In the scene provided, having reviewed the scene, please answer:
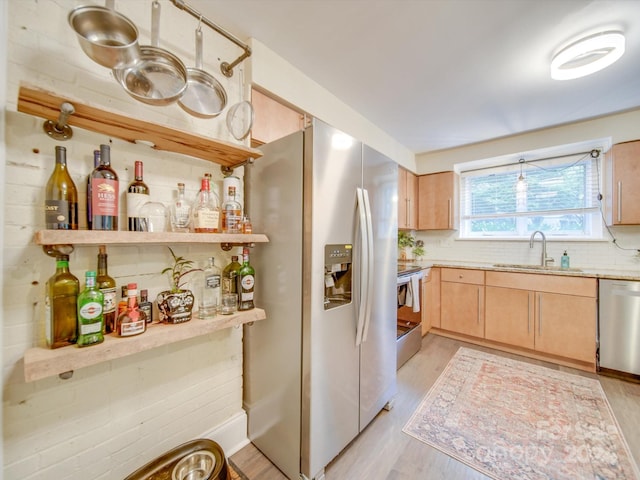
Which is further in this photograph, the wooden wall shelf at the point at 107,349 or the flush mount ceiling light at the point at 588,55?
the flush mount ceiling light at the point at 588,55

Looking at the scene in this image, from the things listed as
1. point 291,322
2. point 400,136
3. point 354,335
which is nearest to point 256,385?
point 291,322

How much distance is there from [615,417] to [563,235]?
214 cm

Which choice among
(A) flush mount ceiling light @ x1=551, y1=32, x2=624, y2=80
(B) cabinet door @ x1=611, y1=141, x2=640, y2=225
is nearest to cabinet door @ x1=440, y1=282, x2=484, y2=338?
(B) cabinet door @ x1=611, y1=141, x2=640, y2=225

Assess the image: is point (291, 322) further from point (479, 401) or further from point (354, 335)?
point (479, 401)

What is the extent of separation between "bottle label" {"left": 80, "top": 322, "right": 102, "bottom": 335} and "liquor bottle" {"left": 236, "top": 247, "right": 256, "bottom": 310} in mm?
593

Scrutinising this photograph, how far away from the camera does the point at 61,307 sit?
A: 3.07ft

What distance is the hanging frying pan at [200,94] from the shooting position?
4.07 feet

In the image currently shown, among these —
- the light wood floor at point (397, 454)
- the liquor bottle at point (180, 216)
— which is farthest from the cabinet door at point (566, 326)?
the liquor bottle at point (180, 216)

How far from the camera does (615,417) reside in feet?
5.96

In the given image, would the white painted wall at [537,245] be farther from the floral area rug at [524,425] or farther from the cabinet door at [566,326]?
the floral area rug at [524,425]

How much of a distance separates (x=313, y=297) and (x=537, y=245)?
355 centimetres

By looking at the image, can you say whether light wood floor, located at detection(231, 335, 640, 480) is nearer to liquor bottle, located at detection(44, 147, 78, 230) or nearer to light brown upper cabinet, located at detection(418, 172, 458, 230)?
liquor bottle, located at detection(44, 147, 78, 230)

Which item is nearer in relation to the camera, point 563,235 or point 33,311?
point 33,311

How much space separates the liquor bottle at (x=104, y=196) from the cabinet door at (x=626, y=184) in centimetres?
422
